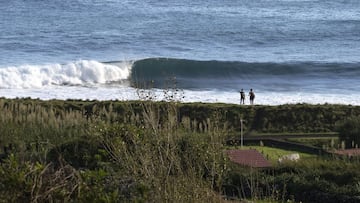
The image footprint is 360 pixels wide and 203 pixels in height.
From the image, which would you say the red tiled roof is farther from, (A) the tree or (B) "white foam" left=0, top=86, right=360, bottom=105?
(B) "white foam" left=0, top=86, right=360, bottom=105

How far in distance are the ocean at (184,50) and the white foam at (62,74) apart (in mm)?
58

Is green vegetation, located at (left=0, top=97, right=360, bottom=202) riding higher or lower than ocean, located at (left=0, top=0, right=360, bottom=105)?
lower

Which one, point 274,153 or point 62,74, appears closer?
point 274,153

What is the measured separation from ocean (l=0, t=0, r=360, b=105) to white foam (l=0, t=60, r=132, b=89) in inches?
2.3

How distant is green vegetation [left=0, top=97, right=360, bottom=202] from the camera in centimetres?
725

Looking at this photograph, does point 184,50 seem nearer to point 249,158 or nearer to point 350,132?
point 350,132

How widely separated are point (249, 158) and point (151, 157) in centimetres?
930

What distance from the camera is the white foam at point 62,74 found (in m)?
44.4

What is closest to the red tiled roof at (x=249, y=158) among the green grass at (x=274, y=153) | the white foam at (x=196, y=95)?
the green grass at (x=274, y=153)

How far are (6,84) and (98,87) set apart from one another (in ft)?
15.9

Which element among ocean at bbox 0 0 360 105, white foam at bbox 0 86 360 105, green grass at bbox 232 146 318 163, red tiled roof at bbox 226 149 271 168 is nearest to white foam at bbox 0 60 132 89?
ocean at bbox 0 0 360 105

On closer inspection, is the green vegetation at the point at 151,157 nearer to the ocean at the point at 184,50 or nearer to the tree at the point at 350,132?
the tree at the point at 350,132

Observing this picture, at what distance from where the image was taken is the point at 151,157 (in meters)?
9.25

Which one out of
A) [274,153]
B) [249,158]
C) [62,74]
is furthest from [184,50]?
[249,158]
